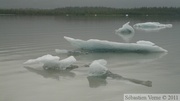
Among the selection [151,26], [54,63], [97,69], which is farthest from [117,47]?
[151,26]

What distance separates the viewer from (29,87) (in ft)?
15.4

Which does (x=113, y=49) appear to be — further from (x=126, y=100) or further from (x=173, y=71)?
(x=126, y=100)

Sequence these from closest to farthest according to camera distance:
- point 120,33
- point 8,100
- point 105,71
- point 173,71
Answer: point 8,100, point 105,71, point 173,71, point 120,33

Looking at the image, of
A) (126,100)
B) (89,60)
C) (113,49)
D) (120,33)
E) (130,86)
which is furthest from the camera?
(120,33)

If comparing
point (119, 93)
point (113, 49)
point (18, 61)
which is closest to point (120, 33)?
point (113, 49)

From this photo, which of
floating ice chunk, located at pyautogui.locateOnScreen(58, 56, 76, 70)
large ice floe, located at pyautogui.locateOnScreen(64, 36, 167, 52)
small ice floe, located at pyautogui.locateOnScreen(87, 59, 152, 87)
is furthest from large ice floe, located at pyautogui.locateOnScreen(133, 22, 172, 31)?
small ice floe, located at pyautogui.locateOnScreen(87, 59, 152, 87)

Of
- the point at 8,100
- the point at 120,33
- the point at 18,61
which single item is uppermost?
the point at 120,33

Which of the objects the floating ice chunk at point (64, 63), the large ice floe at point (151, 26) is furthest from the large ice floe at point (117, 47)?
the large ice floe at point (151, 26)

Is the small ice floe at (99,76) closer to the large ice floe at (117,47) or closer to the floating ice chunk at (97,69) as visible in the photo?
the floating ice chunk at (97,69)

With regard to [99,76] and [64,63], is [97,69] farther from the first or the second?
[64,63]

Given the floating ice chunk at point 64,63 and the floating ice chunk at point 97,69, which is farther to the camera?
the floating ice chunk at point 64,63

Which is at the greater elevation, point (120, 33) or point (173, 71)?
point (120, 33)

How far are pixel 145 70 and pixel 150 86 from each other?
113cm

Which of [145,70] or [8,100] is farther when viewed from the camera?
[145,70]
